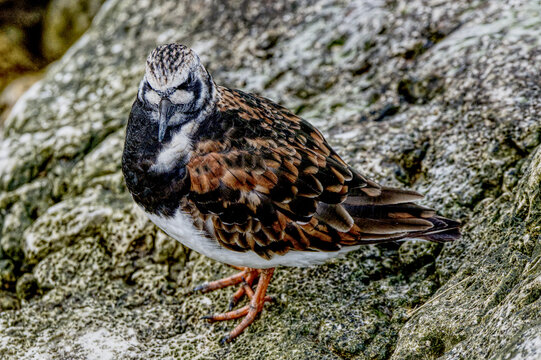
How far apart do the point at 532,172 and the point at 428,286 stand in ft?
3.69

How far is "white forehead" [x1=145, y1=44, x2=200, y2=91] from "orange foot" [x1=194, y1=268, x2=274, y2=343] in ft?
5.50

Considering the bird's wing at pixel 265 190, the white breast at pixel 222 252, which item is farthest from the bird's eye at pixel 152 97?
the white breast at pixel 222 252

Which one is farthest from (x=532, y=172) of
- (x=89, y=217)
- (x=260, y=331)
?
(x=89, y=217)

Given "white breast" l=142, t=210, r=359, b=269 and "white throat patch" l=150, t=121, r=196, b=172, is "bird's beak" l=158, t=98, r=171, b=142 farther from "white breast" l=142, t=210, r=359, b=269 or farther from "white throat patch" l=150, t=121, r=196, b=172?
"white breast" l=142, t=210, r=359, b=269

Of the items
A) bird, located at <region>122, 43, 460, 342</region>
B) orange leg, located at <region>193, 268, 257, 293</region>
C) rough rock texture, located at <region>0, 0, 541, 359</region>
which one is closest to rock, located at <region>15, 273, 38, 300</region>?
rough rock texture, located at <region>0, 0, 541, 359</region>

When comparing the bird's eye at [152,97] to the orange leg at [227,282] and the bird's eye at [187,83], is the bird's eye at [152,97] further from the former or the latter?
the orange leg at [227,282]

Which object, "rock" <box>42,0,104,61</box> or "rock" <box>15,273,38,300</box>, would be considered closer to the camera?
"rock" <box>15,273,38,300</box>

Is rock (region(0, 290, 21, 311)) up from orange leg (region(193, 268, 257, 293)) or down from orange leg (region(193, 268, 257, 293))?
up

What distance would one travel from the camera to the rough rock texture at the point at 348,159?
407 cm

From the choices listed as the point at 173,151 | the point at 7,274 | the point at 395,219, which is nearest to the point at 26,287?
the point at 7,274

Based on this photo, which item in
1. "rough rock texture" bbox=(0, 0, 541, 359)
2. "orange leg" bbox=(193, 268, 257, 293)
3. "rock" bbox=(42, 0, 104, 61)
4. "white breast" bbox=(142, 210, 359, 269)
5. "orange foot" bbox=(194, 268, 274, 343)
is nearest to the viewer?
"rough rock texture" bbox=(0, 0, 541, 359)

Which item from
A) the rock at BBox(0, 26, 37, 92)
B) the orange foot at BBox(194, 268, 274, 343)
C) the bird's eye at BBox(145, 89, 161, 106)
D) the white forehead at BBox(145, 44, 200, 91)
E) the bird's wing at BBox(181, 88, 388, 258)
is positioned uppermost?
the white forehead at BBox(145, 44, 200, 91)

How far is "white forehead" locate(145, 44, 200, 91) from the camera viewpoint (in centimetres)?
412

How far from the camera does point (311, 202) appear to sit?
435 centimetres
